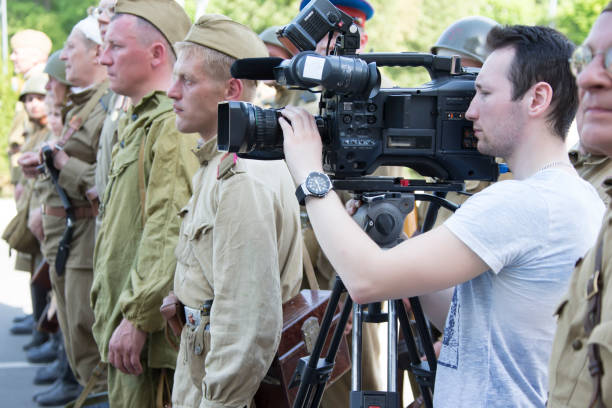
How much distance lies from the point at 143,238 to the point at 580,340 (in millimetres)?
2210

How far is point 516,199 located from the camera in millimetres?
1771

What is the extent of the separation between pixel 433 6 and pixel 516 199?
25.2 metres

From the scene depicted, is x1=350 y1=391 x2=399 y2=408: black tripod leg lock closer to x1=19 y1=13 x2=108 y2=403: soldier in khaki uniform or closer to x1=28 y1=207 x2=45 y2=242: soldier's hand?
x1=19 y1=13 x2=108 y2=403: soldier in khaki uniform

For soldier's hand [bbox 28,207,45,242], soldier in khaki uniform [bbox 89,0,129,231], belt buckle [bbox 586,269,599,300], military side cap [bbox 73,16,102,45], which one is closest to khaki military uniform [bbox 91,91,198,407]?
soldier in khaki uniform [bbox 89,0,129,231]

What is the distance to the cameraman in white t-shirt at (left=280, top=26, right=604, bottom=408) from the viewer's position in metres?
1.77

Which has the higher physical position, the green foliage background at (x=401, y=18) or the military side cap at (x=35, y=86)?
the green foliage background at (x=401, y=18)

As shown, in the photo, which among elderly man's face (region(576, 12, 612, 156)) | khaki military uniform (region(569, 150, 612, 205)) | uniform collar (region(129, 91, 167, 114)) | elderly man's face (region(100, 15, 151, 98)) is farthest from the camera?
elderly man's face (region(100, 15, 151, 98))

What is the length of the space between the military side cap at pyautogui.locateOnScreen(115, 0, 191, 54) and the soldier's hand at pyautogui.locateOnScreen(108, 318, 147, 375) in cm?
148

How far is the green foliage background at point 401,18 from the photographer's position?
1849cm

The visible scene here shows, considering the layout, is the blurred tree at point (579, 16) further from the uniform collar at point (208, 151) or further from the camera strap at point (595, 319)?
the camera strap at point (595, 319)

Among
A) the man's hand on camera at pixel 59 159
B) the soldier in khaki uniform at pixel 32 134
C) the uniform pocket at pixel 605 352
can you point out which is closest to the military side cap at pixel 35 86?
the soldier in khaki uniform at pixel 32 134

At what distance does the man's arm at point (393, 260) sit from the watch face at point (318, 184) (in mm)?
43

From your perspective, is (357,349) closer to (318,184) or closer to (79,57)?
(318,184)

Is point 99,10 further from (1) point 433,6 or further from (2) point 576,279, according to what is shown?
(1) point 433,6
